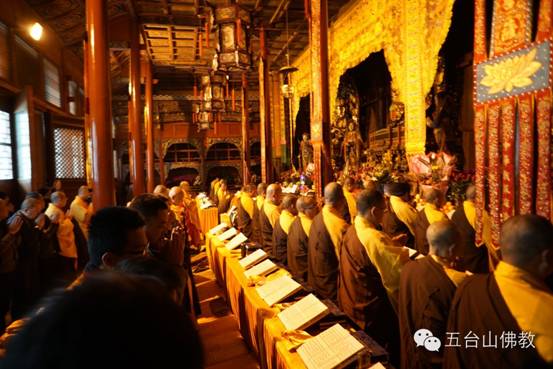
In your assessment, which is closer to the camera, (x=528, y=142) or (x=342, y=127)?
(x=528, y=142)

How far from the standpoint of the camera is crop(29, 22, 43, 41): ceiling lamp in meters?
9.23

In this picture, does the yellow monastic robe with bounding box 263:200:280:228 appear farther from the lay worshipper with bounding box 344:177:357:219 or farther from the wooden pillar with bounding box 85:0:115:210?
the wooden pillar with bounding box 85:0:115:210

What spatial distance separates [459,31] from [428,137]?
2417 mm

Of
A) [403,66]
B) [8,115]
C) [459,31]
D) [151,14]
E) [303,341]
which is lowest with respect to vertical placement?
[303,341]

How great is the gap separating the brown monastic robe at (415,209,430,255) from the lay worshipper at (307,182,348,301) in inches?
52.0

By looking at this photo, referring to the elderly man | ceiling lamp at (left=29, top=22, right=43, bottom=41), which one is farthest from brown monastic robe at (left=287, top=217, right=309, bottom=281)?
ceiling lamp at (left=29, top=22, right=43, bottom=41)

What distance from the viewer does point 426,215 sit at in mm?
4449

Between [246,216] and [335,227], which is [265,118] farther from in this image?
[335,227]

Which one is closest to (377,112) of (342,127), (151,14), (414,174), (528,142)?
(342,127)

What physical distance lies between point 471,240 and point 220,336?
9.63ft

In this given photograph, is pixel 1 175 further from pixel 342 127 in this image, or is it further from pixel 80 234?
pixel 342 127

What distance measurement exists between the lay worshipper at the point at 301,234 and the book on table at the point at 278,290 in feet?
4.00

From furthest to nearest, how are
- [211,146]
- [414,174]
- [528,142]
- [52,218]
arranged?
1. [211,146]
2. [414,174]
3. [52,218]
4. [528,142]

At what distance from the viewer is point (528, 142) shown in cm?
294
